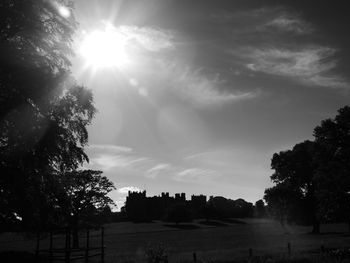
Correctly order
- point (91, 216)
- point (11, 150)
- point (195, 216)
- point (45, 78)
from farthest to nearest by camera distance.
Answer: point (195, 216)
point (91, 216)
point (45, 78)
point (11, 150)

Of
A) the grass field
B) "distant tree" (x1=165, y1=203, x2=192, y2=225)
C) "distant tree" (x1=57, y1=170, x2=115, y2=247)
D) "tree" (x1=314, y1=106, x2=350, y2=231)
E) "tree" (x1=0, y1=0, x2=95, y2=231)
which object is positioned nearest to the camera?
"tree" (x1=0, y1=0, x2=95, y2=231)

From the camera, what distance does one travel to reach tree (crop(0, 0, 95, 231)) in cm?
1852

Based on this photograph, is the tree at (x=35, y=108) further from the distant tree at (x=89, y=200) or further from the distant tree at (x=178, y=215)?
the distant tree at (x=178, y=215)

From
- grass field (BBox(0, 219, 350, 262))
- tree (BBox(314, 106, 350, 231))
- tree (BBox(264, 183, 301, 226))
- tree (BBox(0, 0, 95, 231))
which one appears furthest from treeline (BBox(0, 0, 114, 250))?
tree (BBox(264, 183, 301, 226))

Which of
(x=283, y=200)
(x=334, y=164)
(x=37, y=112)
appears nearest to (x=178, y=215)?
(x=283, y=200)

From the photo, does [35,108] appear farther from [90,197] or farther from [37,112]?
[90,197]

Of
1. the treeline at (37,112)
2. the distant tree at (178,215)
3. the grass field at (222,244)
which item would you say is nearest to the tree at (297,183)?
the grass field at (222,244)

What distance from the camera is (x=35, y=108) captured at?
19359 millimetres

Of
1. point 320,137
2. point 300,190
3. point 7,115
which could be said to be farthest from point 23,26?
point 300,190

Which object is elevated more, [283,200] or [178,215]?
[178,215]

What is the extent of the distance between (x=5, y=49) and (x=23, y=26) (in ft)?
7.52

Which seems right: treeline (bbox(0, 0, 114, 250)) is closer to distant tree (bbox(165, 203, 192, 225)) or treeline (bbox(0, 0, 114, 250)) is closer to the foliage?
the foliage

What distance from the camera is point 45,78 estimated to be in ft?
64.4

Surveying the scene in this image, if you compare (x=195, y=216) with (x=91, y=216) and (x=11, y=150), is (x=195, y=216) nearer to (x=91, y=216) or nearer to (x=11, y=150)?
(x=91, y=216)
